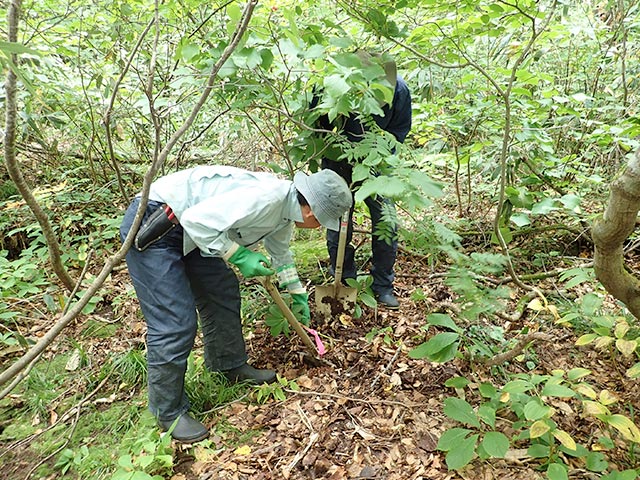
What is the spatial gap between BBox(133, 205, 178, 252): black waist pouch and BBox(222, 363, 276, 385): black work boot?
113 cm

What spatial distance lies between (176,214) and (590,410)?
91.7 inches

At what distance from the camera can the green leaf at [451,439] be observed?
2025 millimetres

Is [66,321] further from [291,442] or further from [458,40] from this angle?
[458,40]

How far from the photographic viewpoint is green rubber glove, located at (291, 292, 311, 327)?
310 centimetres

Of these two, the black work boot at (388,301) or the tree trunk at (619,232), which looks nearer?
the tree trunk at (619,232)

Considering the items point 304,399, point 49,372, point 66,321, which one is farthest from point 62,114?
point 304,399

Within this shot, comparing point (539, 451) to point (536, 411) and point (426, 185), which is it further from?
point (426, 185)

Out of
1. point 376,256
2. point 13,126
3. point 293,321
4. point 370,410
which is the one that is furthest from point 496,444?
point 13,126

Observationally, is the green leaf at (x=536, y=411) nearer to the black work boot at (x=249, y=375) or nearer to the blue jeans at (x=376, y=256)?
the black work boot at (x=249, y=375)

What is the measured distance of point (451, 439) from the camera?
2057 mm

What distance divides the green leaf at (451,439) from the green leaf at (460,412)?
5 centimetres

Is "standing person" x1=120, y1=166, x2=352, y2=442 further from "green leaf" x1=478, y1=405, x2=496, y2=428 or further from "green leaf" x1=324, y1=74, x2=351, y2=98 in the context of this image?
"green leaf" x1=478, y1=405, x2=496, y2=428

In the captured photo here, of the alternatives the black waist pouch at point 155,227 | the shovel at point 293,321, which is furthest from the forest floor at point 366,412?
the black waist pouch at point 155,227

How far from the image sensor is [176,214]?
8.00 feet
